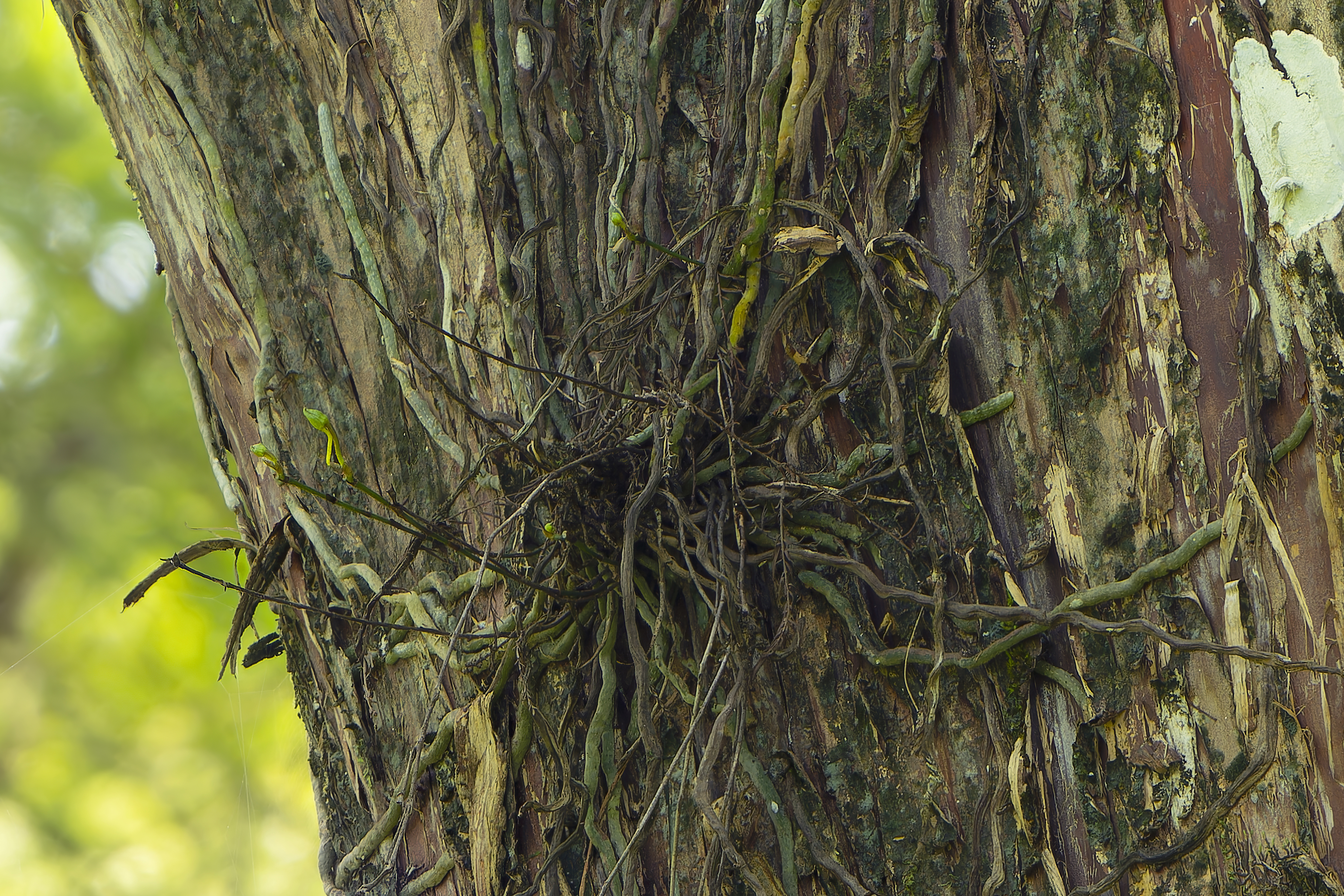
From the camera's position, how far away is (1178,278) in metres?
0.71

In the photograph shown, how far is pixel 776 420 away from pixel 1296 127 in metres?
0.45

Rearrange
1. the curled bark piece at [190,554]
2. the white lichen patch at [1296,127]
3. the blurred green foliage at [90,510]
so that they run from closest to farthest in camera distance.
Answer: the white lichen patch at [1296,127] < the curled bark piece at [190,554] < the blurred green foliage at [90,510]

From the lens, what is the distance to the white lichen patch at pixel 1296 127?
2.13ft

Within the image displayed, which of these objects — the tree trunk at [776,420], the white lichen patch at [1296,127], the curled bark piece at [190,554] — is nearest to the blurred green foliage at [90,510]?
the curled bark piece at [190,554]

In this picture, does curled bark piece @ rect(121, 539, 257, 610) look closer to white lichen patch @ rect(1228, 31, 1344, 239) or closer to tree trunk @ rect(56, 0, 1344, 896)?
tree trunk @ rect(56, 0, 1344, 896)

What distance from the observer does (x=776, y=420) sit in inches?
32.9

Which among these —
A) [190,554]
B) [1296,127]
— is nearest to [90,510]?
[190,554]

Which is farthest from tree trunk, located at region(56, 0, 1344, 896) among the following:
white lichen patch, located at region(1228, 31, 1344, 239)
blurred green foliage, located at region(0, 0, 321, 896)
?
blurred green foliage, located at region(0, 0, 321, 896)

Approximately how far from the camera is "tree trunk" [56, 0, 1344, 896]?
69cm

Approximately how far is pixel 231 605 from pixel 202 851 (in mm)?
3714

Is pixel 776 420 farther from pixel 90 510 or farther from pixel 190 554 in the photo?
pixel 90 510

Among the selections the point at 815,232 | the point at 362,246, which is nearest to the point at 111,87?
the point at 362,246

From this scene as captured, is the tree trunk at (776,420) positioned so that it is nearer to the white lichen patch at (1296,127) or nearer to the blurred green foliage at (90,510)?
the white lichen patch at (1296,127)

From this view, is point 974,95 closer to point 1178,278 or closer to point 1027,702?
point 1178,278
